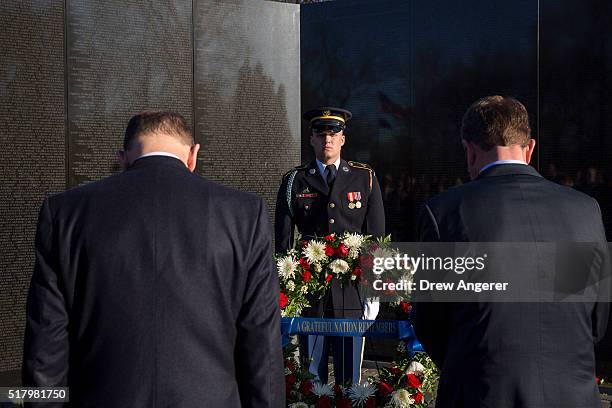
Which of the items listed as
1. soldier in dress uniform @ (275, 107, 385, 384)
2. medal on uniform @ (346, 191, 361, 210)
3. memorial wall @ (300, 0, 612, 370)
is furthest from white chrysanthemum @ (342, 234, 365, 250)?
memorial wall @ (300, 0, 612, 370)

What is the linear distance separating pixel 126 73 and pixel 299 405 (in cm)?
456

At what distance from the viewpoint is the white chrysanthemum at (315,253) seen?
5543mm

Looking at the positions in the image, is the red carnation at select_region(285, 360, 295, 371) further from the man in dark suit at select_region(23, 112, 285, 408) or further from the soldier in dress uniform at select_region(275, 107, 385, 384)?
the man in dark suit at select_region(23, 112, 285, 408)

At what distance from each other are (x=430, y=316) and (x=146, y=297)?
3.34 ft

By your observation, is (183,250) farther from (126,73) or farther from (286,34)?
(286,34)

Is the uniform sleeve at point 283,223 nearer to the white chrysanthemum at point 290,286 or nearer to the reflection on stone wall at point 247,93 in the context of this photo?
the white chrysanthemum at point 290,286

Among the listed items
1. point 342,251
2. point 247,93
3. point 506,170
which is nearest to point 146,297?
point 506,170

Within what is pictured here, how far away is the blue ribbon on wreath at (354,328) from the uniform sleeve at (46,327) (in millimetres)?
2705

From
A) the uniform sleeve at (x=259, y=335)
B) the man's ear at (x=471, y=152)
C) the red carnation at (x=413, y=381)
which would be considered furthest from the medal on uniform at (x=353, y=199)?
the uniform sleeve at (x=259, y=335)

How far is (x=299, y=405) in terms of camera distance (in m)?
4.92

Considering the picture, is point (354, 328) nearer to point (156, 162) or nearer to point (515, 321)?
point (515, 321)

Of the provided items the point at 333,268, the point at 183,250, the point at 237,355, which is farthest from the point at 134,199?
the point at 333,268

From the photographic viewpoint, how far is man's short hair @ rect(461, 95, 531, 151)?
293cm

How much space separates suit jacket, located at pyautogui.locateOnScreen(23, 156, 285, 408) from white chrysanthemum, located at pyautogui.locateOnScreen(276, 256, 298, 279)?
Result: 269cm
